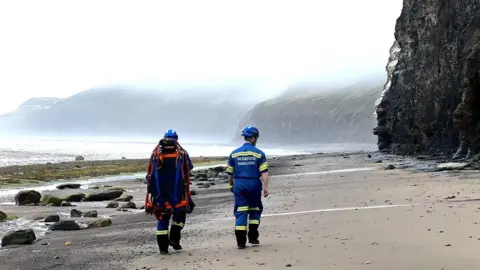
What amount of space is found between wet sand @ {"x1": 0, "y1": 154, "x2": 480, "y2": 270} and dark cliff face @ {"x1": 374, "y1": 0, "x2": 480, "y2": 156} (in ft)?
61.6

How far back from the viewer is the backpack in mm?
10297

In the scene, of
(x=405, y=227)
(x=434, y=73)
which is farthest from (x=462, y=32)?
(x=405, y=227)

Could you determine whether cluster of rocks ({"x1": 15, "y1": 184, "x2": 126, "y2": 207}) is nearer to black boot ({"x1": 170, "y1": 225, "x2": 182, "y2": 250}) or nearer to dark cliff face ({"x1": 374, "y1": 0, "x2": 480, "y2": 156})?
black boot ({"x1": 170, "y1": 225, "x2": 182, "y2": 250})

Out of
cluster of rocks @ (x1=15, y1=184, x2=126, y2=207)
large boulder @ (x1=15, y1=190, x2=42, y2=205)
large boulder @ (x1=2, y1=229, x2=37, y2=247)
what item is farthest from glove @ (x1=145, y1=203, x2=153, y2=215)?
large boulder @ (x1=15, y1=190, x2=42, y2=205)

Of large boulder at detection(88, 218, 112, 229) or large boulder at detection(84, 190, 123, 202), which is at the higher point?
large boulder at detection(88, 218, 112, 229)

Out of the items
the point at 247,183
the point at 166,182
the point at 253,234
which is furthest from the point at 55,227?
the point at 247,183

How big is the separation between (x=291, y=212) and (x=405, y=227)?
5.41 m

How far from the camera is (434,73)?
4591cm

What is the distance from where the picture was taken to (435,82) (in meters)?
45.7

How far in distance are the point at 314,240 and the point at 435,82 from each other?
128ft

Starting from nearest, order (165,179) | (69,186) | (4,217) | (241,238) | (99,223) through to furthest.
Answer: (241,238) < (165,179) < (99,223) < (4,217) < (69,186)

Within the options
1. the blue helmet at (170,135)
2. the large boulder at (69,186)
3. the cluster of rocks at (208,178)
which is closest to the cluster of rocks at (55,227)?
the blue helmet at (170,135)

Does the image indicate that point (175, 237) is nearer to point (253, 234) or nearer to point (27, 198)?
point (253, 234)

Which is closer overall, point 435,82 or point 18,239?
point 18,239
